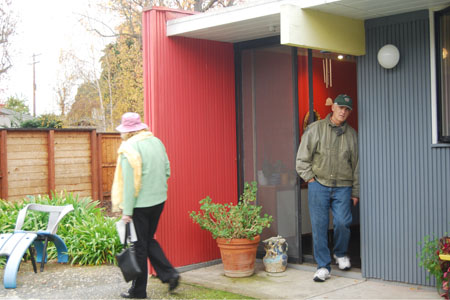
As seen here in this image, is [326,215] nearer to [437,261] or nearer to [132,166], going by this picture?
[437,261]

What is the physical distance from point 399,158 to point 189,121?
94.2 inches

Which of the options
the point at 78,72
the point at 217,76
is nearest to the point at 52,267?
the point at 217,76

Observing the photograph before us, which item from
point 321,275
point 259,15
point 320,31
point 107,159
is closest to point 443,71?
point 320,31

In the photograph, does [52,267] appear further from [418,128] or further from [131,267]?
[418,128]

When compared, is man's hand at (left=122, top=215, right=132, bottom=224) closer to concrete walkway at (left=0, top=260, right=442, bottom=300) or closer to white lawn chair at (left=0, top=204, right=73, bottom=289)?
concrete walkway at (left=0, top=260, right=442, bottom=300)

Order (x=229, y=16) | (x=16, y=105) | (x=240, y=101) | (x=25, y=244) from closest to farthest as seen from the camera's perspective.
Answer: (x=229, y=16) < (x=25, y=244) < (x=240, y=101) < (x=16, y=105)

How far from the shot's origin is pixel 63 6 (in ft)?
62.1

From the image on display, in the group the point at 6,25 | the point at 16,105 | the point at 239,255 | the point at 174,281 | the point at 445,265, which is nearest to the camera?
the point at 445,265

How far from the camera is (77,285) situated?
5.98m

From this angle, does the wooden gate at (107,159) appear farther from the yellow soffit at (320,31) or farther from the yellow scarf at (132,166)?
the yellow soffit at (320,31)

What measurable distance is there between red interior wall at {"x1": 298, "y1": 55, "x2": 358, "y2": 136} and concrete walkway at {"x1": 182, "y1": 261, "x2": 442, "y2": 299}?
1.63 m

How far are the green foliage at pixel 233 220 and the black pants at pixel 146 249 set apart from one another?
0.92m

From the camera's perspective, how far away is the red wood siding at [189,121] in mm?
6211

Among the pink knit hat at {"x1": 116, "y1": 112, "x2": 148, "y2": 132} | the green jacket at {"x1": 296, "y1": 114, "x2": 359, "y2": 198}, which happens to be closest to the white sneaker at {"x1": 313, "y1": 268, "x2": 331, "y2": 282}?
the green jacket at {"x1": 296, "y1": 114, "x2": 359, "y2": 198}
